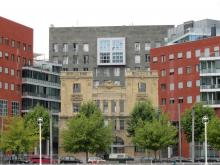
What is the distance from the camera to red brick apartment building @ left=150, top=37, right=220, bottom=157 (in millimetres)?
139375

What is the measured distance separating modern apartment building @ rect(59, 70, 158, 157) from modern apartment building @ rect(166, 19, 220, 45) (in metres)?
14.3

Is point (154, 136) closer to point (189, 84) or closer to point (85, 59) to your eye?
point (189, 84)

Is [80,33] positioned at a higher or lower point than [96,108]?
higher

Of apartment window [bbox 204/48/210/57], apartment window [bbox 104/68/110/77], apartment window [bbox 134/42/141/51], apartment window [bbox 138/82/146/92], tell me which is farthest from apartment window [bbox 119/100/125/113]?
apartment window [bbox 134/42/141/51]

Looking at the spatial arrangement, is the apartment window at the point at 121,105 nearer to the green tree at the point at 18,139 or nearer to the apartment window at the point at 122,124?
the apartment window at the point at 122,124

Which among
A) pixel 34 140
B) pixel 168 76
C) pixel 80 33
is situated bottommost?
pixel 34 140

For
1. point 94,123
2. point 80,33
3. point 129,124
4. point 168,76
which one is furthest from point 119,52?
point 94,123

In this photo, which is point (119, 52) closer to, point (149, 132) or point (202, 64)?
point (202, 64)

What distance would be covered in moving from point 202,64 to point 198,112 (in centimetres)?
1805

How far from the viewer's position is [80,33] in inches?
7613

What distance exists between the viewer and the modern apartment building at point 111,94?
143 m

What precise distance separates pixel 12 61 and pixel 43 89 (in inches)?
472

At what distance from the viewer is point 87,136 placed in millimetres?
119500

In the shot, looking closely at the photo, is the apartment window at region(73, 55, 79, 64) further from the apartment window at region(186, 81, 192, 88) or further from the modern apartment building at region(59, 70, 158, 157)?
the apartment window at region(186, 81, 192, 88)
